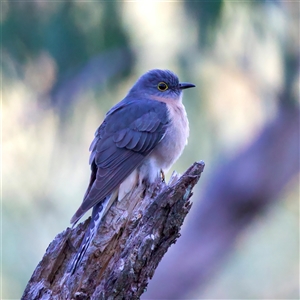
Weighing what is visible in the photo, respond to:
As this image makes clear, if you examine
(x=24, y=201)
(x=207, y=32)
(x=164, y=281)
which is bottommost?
(x=164, y=281)

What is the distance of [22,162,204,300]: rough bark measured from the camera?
334 cm

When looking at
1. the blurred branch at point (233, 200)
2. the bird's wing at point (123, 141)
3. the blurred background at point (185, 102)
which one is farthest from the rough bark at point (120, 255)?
the blurred branch at point (233, 200)

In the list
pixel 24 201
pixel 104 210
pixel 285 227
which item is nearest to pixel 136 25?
pixel 24 201

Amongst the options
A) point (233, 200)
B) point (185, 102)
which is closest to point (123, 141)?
point (185, 102)

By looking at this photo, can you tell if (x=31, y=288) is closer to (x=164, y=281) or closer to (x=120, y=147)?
(x=120, y=147)

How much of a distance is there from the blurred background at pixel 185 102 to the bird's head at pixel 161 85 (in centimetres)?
95

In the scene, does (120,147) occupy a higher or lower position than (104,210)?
higher

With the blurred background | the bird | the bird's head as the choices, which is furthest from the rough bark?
the blurred background

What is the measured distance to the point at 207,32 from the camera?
6.40 m

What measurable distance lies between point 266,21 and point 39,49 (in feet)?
8.96

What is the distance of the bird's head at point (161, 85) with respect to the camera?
5.80m

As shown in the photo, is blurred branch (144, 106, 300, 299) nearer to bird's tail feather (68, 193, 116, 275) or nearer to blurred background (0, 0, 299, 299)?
blurred background (0, 0, 299, 299)

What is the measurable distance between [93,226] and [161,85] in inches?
92.2

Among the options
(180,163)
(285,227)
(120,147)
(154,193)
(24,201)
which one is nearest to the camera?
(154,193)
